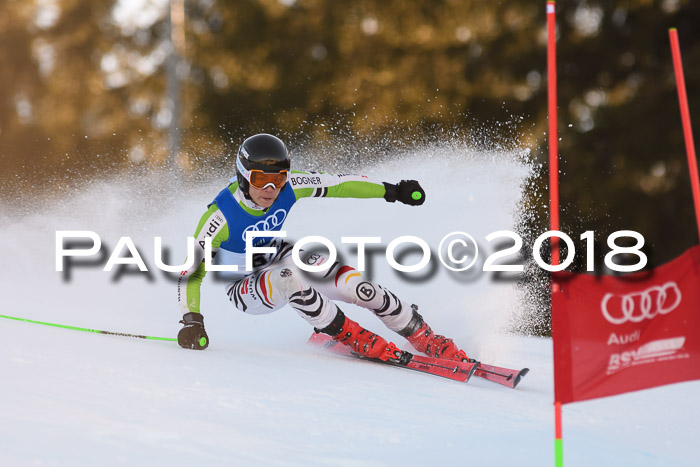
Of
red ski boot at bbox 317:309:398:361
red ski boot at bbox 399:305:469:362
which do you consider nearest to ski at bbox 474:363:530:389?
red ski boot at bbox 399:305:469:362

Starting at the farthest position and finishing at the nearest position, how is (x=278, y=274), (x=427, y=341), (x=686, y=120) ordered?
1. (x=427, y=341)
2. (x=278, y=274)
3. (x=686, y=120)

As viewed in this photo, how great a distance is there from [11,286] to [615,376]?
699 cm

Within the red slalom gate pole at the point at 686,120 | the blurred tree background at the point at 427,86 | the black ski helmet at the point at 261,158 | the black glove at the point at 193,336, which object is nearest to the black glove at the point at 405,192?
the black ski helmet at the point at 261,158

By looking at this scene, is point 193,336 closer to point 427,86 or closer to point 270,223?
point 270,223

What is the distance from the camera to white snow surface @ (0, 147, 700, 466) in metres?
3.34

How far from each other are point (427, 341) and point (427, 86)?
13.5 m

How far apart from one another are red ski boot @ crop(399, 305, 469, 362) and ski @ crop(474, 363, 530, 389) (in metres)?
0.20

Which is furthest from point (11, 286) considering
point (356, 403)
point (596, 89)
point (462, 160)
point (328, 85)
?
point (596, 89)

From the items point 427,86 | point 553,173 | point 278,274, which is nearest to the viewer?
point 553,173

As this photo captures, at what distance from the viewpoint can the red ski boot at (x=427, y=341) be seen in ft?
18.2

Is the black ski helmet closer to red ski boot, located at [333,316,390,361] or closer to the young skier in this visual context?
the young skier

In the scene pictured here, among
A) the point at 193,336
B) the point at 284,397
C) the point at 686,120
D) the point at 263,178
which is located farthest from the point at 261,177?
the point at 686,120

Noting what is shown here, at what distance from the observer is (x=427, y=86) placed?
730 inches

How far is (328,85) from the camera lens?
1934 cm
